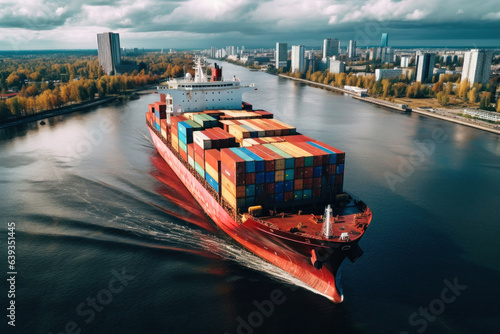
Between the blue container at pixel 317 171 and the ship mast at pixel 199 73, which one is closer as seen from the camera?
the blue container at pixel 317 171

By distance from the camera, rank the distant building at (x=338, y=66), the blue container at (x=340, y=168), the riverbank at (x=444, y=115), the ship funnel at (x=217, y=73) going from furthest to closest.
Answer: the distant building at (x=338, y=66) → the riverbank at (x=444, y=115) → the ship funnel at (x=217, y=73) → the blue container at (x=340, y=168)

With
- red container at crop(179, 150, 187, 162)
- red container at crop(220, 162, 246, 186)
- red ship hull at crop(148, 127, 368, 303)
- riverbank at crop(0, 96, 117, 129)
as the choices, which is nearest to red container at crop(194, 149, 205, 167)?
red container at crop(179, 150, 187, 162)

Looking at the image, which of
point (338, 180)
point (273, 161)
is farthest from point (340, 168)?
point (273, 161)

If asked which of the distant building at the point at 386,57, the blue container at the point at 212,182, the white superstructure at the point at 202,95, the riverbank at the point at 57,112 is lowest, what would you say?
the riverbank at the point at 57,112

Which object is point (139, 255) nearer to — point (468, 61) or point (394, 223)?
point (394, 223)

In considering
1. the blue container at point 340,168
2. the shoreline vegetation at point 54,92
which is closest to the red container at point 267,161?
the blue container at point 340,168

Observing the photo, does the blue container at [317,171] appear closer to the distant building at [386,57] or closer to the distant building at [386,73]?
the distant building at [386,73]

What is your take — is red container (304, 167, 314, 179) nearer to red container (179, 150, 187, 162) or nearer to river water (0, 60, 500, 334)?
river water (0, 60, 500, 334)

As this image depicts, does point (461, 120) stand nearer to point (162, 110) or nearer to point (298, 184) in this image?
point (162, 110)
